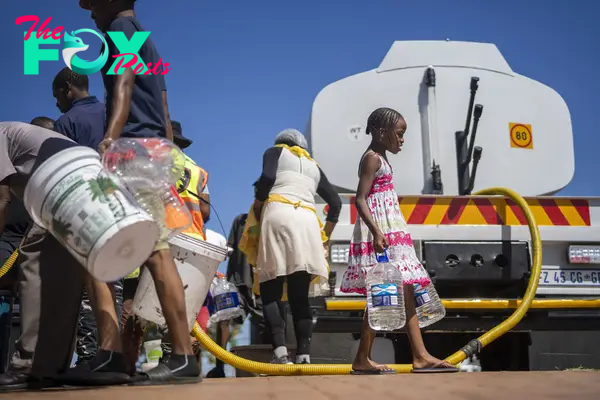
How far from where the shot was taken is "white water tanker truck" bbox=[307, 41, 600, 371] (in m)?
5.52

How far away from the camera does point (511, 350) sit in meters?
5.94

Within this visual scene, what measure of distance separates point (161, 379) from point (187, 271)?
69 cm

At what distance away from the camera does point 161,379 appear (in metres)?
3.07

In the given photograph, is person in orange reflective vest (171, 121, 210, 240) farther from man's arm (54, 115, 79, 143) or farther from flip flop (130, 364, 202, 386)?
flip flop (130, 364, 202, 386)

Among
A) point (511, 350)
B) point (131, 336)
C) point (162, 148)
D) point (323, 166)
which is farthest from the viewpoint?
point (323, 166)

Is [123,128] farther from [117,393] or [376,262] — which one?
[376,262]

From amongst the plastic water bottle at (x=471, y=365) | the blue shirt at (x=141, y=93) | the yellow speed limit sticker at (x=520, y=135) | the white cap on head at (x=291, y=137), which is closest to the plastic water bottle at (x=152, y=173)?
the blue shirt at (x=141, y=93)

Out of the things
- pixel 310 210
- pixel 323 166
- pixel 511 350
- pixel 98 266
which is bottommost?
pixel 511 350

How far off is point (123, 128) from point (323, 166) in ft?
11.5

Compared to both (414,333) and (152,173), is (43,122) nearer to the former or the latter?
(152,173)

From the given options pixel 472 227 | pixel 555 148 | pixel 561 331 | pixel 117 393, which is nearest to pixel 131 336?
pixel 117 393

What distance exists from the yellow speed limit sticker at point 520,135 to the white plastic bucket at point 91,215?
4.89 meters

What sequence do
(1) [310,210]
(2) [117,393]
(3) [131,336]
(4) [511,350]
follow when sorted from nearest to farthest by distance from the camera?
(2) [117,393] → (3) [131,336] → (1) [310,210] → (4) [511,350]

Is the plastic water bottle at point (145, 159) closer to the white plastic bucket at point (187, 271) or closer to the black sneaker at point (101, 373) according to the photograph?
the white plastic bucket at point (187, 271)
